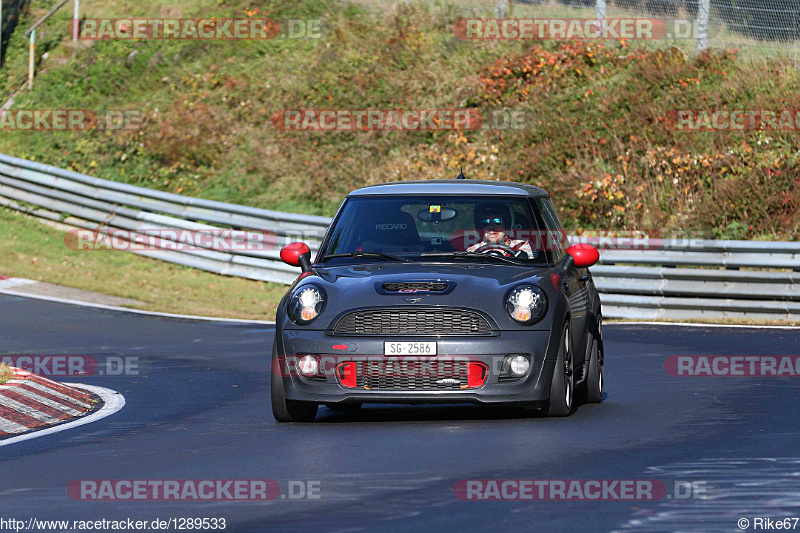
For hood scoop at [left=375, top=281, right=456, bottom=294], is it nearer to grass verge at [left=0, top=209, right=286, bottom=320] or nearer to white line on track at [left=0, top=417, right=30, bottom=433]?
white line on track at [left=0, top=417, right=30, bottom=433]

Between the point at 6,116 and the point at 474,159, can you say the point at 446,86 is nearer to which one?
the point at 474,159

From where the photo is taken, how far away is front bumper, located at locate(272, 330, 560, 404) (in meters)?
9.97

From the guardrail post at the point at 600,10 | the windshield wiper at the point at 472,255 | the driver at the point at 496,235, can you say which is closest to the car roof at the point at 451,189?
the driver at the point at 496,235

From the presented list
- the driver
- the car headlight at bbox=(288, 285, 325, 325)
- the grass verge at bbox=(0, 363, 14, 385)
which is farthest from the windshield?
the grass verge at bbox=(0, 363, 14, 385)

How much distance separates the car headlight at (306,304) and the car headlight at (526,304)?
4.23 ft

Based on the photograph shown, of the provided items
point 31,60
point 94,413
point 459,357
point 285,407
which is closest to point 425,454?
point 459,357

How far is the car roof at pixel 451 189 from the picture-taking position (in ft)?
37.4

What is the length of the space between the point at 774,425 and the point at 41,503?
16.8 feet

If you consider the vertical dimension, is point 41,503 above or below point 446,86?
below

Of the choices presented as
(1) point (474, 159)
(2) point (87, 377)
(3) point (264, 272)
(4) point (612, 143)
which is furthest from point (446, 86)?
(2) point (87, 377)

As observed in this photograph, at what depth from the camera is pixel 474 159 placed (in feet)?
95.7

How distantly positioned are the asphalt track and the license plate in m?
0.53

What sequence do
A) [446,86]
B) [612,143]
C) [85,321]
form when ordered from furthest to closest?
1. [446,86]
2. [612,143]
3. [85,321]

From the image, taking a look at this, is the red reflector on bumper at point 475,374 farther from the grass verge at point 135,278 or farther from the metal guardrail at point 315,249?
the grass verge at point 135,278
